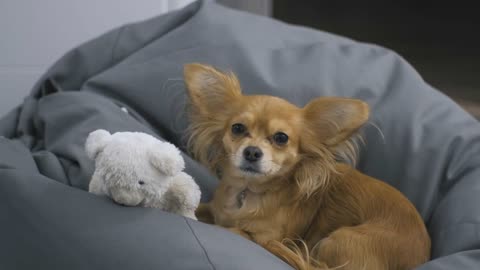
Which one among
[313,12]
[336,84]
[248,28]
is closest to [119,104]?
[248,28]

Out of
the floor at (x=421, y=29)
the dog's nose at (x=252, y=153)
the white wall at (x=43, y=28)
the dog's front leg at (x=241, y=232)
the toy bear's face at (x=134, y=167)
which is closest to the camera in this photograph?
the toy bear's face at (x=134, y=167)

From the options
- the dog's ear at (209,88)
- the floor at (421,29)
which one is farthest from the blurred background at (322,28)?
the dog's ear at (209,88)

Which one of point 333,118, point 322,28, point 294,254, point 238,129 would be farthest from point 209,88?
point 322,28

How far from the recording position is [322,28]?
4.54m

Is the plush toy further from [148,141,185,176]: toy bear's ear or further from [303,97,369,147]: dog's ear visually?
[303,97,369,147]: dog's ear

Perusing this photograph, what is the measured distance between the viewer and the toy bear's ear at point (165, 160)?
4.34 ft

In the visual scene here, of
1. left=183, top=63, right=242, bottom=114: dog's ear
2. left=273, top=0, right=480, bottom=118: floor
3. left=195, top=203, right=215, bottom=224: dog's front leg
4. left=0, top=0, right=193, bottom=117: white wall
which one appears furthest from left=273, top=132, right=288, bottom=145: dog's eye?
left=273, top=0, right=480, bottom=118: floor

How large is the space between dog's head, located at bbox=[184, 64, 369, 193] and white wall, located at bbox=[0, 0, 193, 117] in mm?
932

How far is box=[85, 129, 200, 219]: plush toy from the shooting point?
1317mm

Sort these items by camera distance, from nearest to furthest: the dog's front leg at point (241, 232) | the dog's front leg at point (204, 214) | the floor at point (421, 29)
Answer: the dog's front leg at point (241, 232), the dog's front leg at point (204, 214), the floor at point (421, 29)

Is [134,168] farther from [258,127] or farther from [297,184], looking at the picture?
[297,184]

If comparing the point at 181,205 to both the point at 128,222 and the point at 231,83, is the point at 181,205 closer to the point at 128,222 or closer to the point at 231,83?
the point at 128,222

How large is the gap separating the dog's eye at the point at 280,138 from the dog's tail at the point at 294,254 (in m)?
0.19

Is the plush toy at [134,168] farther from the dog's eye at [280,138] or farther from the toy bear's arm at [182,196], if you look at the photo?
the dog's eye at [280,138]
